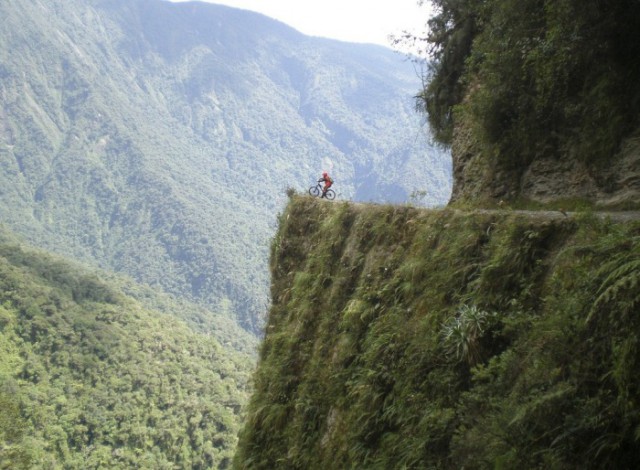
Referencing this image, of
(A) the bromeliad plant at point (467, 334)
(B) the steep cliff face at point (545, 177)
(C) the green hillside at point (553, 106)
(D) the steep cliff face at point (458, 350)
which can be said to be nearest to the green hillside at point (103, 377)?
(B) the steep cliff face at point (545, 177)

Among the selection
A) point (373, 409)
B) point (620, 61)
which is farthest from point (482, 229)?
point (620, 61)

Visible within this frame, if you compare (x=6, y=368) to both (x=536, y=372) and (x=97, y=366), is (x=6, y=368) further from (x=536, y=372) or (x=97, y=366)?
(x=536, y=372)

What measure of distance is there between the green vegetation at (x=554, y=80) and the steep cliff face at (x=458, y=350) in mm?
3034

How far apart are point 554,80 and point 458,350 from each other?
581cm

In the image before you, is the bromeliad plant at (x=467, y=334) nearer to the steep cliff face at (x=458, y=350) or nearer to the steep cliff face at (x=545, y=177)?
the steep cliff face at (x=458, y=350)

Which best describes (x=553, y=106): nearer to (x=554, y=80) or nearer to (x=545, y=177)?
(x=554, y=80)

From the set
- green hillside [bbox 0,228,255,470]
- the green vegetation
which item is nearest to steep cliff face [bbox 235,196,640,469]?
the green vegetation

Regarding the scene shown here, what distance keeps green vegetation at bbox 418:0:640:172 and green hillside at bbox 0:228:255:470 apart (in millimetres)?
61452

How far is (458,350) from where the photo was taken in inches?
200

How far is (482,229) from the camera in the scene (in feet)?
20.3

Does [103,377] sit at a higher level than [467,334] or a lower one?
lower

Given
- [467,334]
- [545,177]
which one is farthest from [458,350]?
[545,177]

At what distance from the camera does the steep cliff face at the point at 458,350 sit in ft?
11.8

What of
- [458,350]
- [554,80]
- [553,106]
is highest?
[554,80]
